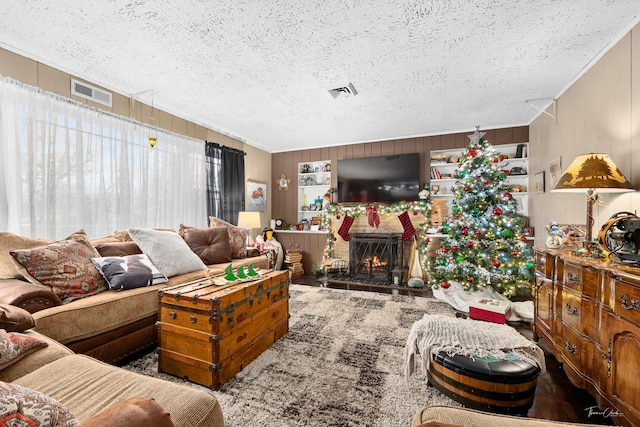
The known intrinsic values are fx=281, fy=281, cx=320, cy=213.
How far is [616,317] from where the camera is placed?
1.41m

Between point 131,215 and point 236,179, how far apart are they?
1838mm

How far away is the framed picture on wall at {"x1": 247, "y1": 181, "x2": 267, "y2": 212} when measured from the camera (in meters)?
5.25

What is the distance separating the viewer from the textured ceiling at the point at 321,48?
1.93m

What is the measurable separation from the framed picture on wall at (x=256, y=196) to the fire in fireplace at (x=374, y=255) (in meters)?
1.91

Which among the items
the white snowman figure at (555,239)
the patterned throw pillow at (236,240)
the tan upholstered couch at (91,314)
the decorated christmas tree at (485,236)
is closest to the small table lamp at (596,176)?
the white snowman figure at (555,239)

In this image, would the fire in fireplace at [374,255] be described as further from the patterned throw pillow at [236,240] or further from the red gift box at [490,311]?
the patterned throw pillow at [236,240]

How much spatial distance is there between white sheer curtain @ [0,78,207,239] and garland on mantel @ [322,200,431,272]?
248 cm

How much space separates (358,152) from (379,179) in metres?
0.70

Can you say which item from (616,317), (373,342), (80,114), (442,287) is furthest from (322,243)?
(616,317)

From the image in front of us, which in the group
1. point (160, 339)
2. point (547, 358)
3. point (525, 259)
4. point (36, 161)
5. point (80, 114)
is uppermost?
point (80, 114)

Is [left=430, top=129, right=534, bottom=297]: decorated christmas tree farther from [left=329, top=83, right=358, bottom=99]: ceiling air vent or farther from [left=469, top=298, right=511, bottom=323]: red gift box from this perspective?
[left=329, top=83, right=358, bottom=99]: ceiling air vent

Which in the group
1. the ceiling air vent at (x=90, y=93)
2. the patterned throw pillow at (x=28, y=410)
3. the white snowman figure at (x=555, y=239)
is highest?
the ceiling air vent at (x=90, y=93)

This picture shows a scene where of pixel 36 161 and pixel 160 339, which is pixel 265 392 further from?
pixel 36 161

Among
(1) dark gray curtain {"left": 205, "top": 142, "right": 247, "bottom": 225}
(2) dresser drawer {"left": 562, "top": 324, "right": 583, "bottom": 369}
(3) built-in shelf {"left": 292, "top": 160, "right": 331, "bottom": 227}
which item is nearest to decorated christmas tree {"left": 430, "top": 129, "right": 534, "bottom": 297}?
(2) dresser drawer {"left": 562, "top": 324, "right": 583, "bottom": 369}
